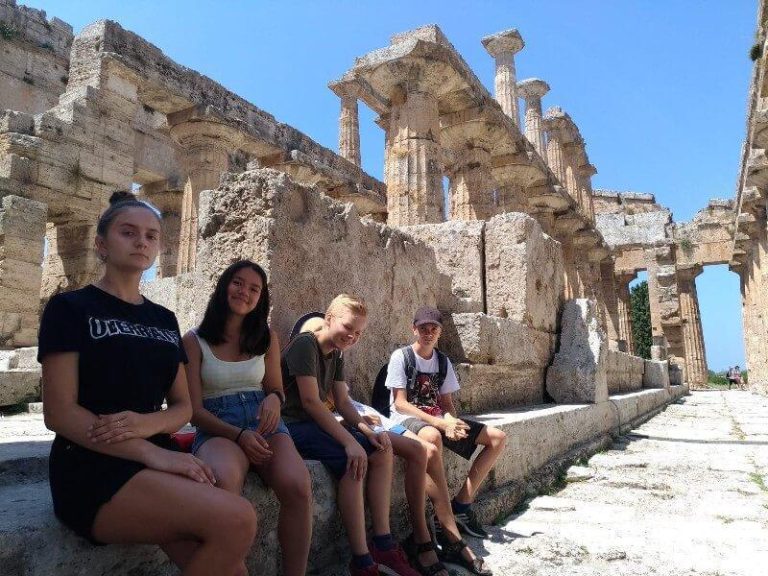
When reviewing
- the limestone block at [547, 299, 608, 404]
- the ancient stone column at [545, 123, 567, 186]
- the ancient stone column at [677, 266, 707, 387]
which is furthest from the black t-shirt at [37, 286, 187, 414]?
the ancient stone column at [677, 266, 707, 387]

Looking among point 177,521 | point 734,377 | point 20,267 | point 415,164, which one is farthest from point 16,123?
point 734,377

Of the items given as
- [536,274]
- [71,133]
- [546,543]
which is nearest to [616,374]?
[536,274]

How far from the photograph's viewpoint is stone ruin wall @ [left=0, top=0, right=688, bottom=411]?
12.0ft

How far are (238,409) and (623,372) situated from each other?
9603 mm

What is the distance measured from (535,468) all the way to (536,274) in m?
2.48

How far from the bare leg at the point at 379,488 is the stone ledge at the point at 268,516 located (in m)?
0.17

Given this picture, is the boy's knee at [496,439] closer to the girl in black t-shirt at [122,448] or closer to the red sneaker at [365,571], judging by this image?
the red sneaker at [365,571]

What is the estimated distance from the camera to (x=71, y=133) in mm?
11625

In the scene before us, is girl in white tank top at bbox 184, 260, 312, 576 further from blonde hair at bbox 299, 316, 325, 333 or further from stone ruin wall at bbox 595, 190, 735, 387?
stone ruin wall at bbox 595, 190, 735, 387

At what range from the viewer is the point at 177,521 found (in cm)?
150

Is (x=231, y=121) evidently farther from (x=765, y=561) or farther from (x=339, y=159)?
(x=765, y=561)

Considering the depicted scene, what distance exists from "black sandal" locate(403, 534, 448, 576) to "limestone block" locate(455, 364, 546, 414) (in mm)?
2077

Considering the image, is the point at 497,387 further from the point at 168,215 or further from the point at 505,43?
the point at 505,43

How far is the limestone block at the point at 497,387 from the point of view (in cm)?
482
